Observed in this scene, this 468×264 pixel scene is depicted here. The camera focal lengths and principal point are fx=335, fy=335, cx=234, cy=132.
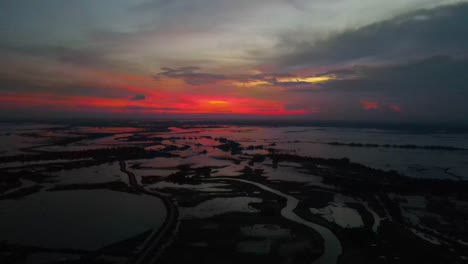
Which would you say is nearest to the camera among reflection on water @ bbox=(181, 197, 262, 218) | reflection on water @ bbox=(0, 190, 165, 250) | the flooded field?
the flooded field

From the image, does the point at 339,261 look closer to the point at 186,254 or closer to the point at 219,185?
the point at 186,254

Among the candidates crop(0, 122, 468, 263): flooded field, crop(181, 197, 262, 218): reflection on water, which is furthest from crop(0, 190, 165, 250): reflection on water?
crop(181, 197, 262, 218): reflection on water

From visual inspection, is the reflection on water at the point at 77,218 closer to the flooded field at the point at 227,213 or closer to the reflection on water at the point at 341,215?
the flooded field at the point at 227,213

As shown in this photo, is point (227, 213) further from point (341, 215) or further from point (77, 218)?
point (77, 218)

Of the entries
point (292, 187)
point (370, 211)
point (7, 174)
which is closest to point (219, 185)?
point (292, 187)

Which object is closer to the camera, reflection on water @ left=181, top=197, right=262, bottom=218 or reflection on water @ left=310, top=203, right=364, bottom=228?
reflection on water @ left=310, top=203, right=364, bottom=228

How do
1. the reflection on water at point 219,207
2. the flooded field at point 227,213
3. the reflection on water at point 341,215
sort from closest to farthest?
the flooded field at point 227,213 → the reflection on water at point 341,215 → the reflection on water at point 219,207

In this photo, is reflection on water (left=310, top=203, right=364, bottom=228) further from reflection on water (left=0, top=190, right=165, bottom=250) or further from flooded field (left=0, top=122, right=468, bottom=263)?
reflection on water (left=0, top=190, right=165, bottom=250)

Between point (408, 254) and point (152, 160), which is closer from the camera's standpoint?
point (408, 254)

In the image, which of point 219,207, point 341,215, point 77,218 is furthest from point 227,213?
point 77,218

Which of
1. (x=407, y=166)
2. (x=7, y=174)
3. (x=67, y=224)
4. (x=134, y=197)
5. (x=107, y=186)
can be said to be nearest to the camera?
(x=67, y=224)

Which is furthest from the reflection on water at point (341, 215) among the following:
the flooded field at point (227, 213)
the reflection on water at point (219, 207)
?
the reflection on water at point (219, 207)
